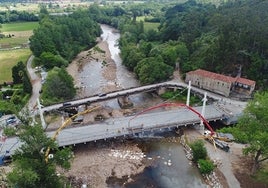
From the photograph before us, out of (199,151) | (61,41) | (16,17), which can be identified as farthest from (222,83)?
(16,17)

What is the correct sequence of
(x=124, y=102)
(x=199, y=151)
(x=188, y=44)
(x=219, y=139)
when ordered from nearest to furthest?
1. (x=199, y=151)
2. (x=219, y=139)
3. (x=124, y=102)
4. (x=188, y=44)

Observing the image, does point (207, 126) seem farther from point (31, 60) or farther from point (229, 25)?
point (31, 60)

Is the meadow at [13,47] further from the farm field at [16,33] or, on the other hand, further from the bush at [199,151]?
the bush at [199,151]

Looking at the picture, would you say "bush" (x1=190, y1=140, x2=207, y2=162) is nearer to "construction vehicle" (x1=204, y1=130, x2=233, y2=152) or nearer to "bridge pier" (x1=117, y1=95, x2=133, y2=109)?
"construction vehicle" (x1=204, y1=130, x2=233, y2=152)

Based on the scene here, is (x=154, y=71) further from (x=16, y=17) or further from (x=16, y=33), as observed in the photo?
(x=16, y=17)

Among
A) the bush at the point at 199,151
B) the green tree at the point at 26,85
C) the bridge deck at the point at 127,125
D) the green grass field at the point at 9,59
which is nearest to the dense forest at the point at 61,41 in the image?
the green grass field at the point at 9,59

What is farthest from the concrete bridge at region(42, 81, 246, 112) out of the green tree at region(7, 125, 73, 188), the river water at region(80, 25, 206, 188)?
the green tree at region(7, 125, 73, 188)
